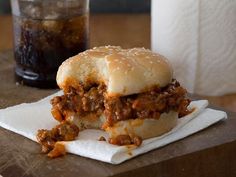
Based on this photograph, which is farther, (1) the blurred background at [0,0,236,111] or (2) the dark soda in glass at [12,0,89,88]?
(1) the blurred background at [0,0,236,111]

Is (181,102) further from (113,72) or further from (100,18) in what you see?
(100,18)

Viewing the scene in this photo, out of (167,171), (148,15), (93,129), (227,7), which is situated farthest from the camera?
(148,15)

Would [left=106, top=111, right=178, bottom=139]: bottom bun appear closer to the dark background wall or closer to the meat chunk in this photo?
the meat chunk

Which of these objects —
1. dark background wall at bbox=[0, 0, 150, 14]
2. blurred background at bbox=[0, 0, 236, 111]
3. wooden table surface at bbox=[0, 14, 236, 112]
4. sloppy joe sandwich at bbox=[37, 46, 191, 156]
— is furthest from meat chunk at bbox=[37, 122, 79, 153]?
dark background wall at bbox=[0, 0, 150, 14]

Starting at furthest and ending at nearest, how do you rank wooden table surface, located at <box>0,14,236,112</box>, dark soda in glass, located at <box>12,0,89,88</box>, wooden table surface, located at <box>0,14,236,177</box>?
wooden table surface, located at <box>0,14,236,112</box> → dark soda in glass, located at <box>12,0,89,88</box> → wooden table surface, located at <box>0,14,236,177</box>

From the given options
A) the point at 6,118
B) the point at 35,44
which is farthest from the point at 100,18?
the point at 6,118

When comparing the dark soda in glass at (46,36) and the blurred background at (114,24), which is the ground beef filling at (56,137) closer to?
the dark soda in glass at (46,36)

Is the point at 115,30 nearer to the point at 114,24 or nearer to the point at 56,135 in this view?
the point at 114,24
